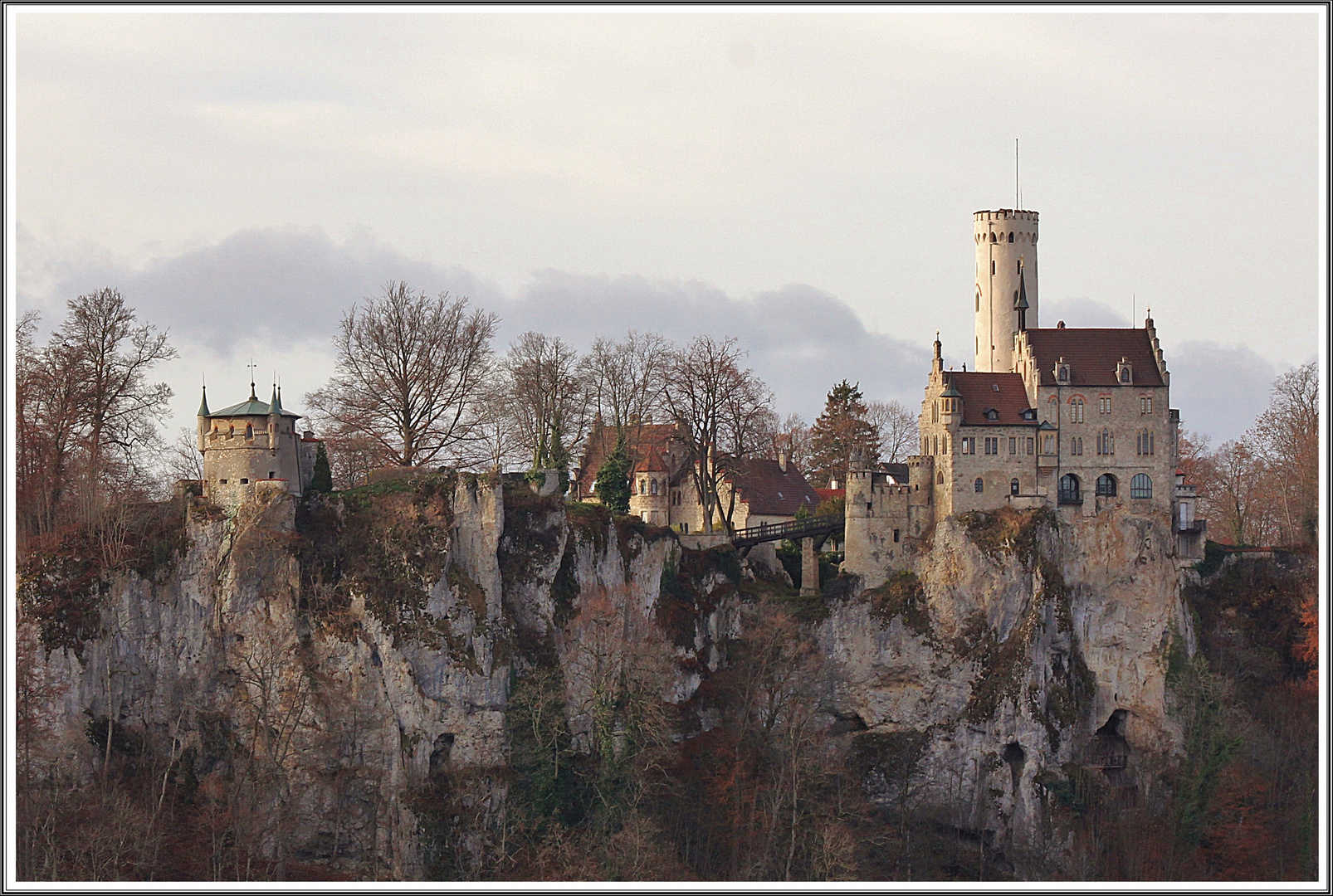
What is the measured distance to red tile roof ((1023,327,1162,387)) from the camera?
84.9 m

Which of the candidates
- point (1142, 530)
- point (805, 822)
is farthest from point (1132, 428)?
point (805, 822)

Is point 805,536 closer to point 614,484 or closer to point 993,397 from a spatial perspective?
point 614,484

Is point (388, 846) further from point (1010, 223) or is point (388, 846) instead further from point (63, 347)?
point (1010, 223)

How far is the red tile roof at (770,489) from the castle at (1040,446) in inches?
185

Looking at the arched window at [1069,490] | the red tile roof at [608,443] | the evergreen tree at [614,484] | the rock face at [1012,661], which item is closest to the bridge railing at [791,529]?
the rock face at [1012,661]

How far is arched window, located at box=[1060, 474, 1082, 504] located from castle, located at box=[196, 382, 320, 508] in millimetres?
28971

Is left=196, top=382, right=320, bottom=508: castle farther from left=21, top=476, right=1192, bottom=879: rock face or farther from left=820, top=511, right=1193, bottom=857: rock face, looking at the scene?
left=820, top=511, right=1193, bottom=857: rock face

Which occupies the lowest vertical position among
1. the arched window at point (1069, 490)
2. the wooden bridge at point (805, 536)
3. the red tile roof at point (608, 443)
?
the wooden bridge at point (805, 536)

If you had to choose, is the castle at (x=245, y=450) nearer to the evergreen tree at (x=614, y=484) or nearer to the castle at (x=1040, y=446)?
the evergreen tree at (x=614, y=484)

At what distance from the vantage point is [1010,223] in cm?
8856

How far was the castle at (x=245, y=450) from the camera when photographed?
7850 centimetres

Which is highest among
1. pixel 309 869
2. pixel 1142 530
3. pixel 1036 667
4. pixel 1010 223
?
pixel 1010 223

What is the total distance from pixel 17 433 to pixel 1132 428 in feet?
135

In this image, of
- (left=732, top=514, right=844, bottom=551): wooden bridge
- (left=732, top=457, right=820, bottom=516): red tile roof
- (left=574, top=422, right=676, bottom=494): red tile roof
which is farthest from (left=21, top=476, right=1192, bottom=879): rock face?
→ (left=574, top=422, right=676, bottom=494): red tile roof
